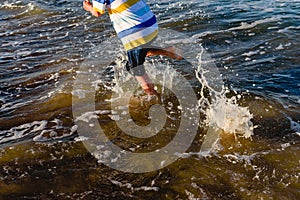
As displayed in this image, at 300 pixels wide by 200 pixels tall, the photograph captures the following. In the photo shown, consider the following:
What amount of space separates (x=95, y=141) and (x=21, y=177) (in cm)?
96

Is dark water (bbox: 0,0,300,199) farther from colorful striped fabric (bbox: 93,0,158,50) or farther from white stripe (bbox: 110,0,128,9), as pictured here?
white stripe (bbox: 110,0,128,9)

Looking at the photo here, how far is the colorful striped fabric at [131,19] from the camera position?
439 cm

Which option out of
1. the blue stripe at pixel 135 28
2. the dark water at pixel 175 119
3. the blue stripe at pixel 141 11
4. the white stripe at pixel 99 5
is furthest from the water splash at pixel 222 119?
the white stripe at pixel 99 5

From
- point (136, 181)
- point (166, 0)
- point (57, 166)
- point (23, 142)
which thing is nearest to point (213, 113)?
point (136, 181)

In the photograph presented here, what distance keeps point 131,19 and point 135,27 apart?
12cm

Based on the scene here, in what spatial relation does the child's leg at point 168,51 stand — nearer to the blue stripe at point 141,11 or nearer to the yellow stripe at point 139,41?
→ the yellow stripe at point 139,41

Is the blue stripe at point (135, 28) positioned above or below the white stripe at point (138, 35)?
above

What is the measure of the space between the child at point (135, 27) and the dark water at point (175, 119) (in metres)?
0.68

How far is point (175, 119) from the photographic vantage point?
4.57 meters

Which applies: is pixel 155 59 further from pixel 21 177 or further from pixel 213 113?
pixel 21 177

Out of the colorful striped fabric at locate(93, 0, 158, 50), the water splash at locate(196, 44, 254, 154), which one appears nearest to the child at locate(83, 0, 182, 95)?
the colorful striped fabric at locate(93, 0, 158, 50)

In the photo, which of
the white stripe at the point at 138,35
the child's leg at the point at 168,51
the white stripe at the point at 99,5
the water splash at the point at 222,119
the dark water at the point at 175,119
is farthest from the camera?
the child's leg at the point at 168,51

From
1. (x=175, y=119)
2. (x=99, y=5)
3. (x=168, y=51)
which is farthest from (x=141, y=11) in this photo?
(x=175, y=119)

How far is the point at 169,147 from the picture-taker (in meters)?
3.99
